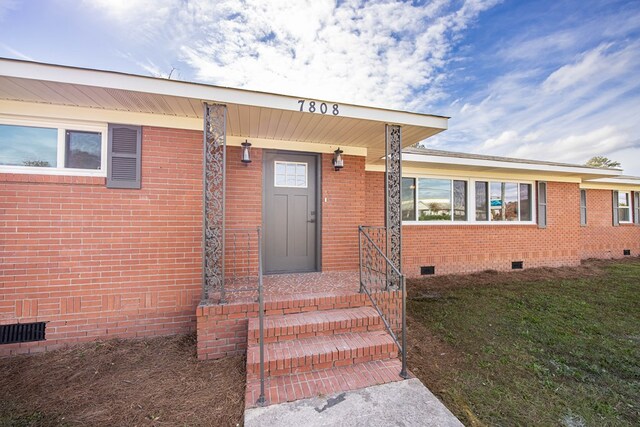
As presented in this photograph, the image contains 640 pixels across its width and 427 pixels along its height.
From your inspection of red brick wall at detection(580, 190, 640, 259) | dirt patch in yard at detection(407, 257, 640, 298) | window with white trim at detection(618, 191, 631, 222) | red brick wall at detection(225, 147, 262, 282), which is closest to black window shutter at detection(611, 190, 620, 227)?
red brick wall at detection(580, 190, 640, 259)

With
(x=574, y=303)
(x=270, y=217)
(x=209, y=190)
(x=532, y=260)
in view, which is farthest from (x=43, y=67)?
(x=532, y=260)

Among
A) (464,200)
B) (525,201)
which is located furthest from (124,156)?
(525,201)

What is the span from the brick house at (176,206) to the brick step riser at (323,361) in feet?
0.07

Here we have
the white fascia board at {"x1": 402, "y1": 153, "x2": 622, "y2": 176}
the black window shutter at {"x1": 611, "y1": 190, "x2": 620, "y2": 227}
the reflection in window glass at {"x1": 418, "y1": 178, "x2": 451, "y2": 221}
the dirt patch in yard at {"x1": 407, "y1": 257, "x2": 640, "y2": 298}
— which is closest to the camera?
the dirt patch in yard at {"x1": 407, "y1": 257, "x2": 640, "y2": 298}

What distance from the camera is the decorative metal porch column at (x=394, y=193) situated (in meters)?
3.59

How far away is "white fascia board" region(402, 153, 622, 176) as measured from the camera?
591cm

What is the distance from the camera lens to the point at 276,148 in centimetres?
421

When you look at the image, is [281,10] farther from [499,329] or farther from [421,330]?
[499,329]

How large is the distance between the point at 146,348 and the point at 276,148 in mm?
3398

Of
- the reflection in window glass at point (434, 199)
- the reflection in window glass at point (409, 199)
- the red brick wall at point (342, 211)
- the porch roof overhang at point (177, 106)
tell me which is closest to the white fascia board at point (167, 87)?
the porch roof overhang at point (177, 106)

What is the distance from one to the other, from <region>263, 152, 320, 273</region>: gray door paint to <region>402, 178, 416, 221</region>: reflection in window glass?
3.18 meters

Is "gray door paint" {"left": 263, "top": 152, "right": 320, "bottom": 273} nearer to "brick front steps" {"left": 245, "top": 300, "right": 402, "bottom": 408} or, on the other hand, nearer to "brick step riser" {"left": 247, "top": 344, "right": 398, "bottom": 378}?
"brick front steps" {"left": 245, "top": 300, "right": 402, "bottom": 408}

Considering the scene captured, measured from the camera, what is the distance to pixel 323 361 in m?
2.43

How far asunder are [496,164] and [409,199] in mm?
2384
